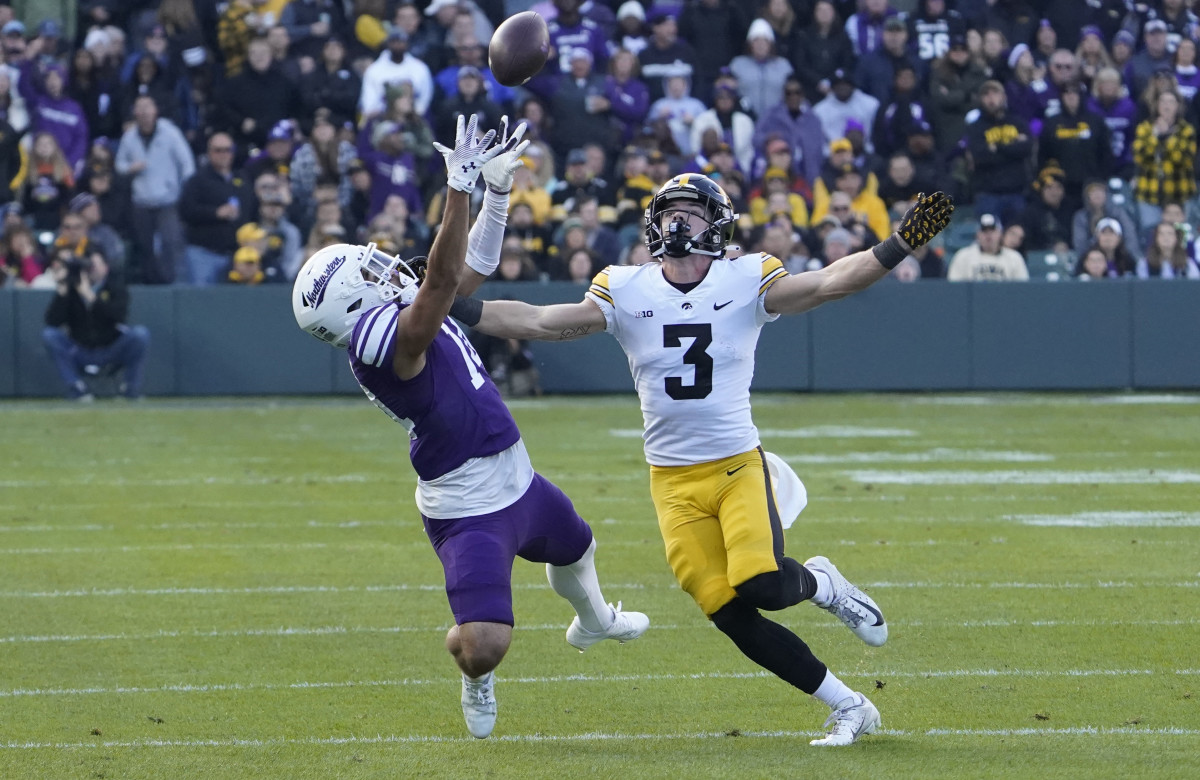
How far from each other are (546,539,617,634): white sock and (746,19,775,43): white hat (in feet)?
44.8

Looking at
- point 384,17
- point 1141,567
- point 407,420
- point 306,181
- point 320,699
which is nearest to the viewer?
point 407,420

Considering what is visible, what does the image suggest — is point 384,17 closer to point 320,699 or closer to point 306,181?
point 306,181

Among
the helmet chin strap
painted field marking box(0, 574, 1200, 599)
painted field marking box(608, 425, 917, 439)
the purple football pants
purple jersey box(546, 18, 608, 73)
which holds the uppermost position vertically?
purple jersey box(546, 18, 608, 73)

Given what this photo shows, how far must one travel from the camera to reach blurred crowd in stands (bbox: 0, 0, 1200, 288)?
669 inches

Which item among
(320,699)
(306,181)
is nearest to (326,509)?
(320,699)

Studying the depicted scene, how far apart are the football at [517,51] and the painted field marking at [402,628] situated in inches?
92.2

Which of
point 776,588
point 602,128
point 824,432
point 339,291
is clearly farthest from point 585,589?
point 602,128

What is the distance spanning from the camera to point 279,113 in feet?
59.0

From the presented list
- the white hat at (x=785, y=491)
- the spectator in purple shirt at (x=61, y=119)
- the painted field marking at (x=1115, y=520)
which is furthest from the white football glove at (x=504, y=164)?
the spectator in purple shirt at (x=61, y=119)

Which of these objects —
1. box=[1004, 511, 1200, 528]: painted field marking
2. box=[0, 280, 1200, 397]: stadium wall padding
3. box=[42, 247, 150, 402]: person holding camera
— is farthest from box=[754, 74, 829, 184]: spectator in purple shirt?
box=[1004, 511, 1200, 528]: painted field marking

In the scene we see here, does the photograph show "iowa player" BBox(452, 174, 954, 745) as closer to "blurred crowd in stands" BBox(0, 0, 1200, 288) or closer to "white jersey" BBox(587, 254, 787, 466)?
"white jersey" BBox(587, 254, 787, 466)

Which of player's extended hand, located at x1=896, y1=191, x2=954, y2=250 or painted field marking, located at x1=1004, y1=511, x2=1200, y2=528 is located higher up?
player's extended hand, located at x1=896, y1=191, x2=954, y2=250

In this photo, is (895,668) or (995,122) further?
(995,122)

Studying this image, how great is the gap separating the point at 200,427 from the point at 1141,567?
8706 millimetres
